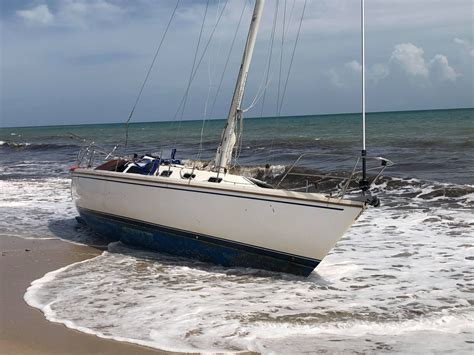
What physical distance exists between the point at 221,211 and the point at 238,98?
226 cm

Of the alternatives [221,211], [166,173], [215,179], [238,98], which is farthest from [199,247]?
[238,98]

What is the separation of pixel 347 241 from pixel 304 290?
2786mm

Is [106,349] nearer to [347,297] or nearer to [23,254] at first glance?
[347,297]

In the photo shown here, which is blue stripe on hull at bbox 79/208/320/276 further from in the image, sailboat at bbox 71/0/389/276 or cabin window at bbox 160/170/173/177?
cabin window at bbox 160/170/173/177

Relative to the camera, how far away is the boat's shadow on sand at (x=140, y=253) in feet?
24.2

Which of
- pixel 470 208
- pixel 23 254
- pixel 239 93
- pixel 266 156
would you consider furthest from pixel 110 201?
pixel 266 156

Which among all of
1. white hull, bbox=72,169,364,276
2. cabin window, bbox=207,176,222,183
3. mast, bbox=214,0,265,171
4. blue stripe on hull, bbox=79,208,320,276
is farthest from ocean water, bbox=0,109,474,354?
mast, bbox=214,0,265,171

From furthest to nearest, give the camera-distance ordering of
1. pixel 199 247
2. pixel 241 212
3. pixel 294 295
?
pixel 199 247 < pixel 241 212 < pixel 294 295

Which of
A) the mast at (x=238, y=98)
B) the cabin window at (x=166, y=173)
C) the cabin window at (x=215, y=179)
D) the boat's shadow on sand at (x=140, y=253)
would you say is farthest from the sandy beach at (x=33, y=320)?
the mast at (x=238, y=98)

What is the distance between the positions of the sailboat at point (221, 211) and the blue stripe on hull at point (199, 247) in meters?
0.01

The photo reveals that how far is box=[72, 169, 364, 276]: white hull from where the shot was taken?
690cm

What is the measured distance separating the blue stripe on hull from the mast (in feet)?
4.24

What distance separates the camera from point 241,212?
741cm

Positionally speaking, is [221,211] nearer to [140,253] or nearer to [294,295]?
[294,295]
